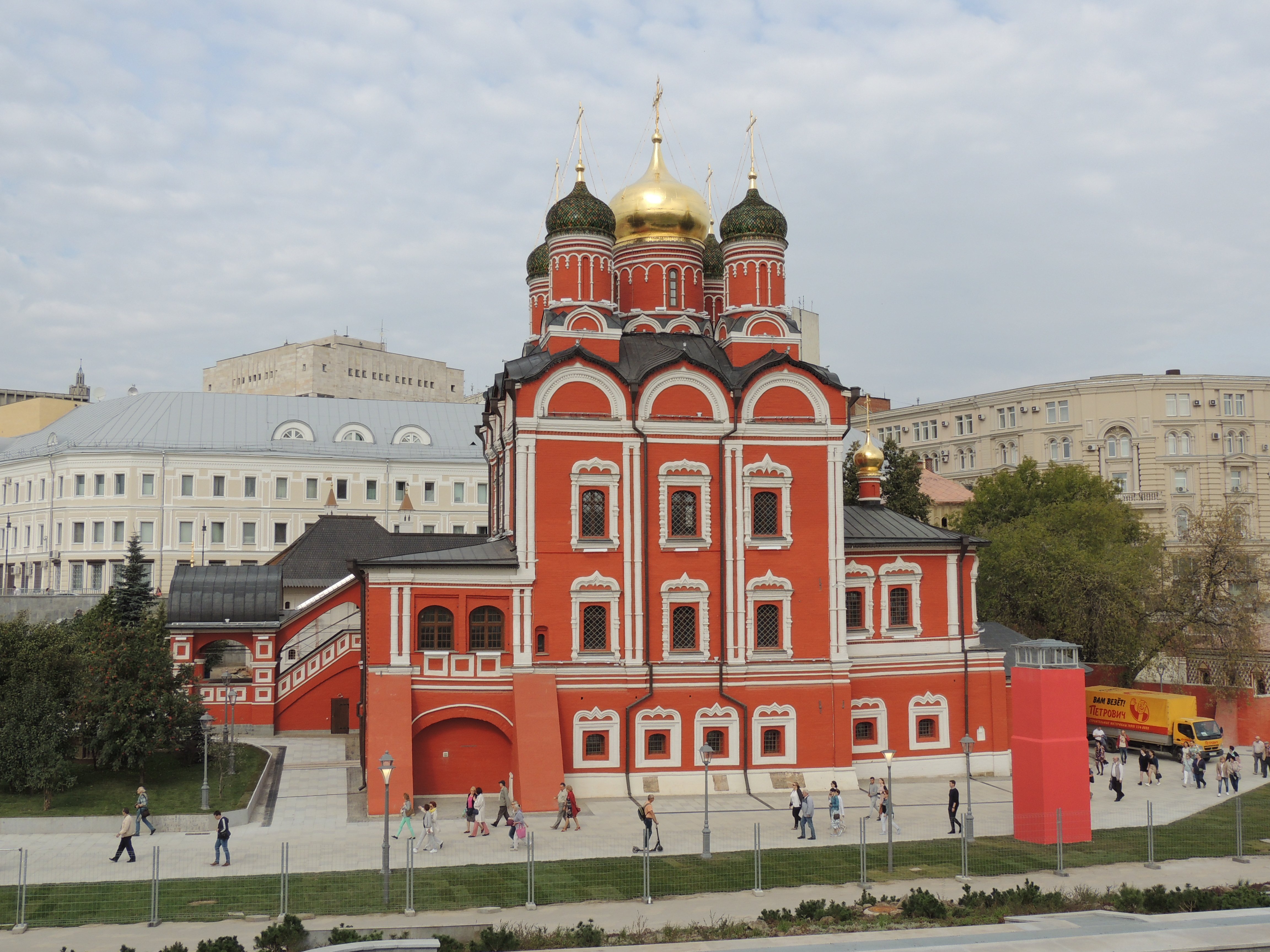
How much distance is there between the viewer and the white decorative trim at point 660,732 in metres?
30.3

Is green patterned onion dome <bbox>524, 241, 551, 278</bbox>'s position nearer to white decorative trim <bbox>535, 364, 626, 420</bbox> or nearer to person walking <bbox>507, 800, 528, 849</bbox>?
white decorative trim <bbox>535, 364, 626, 420</bbox>

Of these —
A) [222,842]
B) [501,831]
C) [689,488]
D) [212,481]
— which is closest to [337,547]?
[212,481]

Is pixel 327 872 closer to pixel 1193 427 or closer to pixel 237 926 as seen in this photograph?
pixel 237 926

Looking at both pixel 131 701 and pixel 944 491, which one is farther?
pixel 944 491

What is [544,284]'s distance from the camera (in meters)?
40.1

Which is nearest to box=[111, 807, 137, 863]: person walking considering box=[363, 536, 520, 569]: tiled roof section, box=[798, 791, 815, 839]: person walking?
box=[363, 536, 520, 569]: tiled roof section

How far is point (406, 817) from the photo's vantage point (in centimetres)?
2364

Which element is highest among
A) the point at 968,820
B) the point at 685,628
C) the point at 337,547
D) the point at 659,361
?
the point at 659,361

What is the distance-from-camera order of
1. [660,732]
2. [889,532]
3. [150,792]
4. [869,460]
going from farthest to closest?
[869,460], [889,532], [660,732], [150,792]

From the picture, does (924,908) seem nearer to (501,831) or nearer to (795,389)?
(501,831)

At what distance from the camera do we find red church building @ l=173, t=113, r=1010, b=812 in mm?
29422

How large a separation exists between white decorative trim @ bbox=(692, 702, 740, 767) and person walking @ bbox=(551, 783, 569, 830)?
5.17 m

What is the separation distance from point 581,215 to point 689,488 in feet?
28.5

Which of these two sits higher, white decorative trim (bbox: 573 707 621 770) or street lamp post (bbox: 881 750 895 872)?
white decorative trim (bbox: 573 707 621 770)
